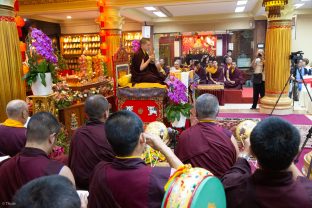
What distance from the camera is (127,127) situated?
4.78ft

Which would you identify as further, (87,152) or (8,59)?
(8,59)

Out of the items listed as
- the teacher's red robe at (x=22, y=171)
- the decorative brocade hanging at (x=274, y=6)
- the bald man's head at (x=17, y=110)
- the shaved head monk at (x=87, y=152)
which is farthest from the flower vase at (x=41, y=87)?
the decorative brocade hanging at (x=274, y=6)

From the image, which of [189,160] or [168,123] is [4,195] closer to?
[189,160]

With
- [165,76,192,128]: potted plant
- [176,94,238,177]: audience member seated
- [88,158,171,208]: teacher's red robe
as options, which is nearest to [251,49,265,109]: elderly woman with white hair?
[165,76,192,128]: potted plant

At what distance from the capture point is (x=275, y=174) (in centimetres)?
124

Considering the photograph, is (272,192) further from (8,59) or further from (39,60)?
(8,59)

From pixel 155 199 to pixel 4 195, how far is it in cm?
83

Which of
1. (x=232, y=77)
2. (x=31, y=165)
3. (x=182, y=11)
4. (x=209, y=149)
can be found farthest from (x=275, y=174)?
(x=182, y=11)

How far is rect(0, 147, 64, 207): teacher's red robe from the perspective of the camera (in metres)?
1.59

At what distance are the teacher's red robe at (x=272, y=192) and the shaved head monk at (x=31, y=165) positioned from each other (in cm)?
86

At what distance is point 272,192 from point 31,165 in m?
1.17

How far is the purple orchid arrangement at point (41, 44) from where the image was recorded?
3.64 meters

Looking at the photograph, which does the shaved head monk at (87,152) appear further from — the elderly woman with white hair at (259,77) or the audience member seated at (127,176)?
the elderly woman with white hair at (259,77)

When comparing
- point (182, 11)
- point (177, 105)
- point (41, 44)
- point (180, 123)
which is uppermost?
point (182, 11)
